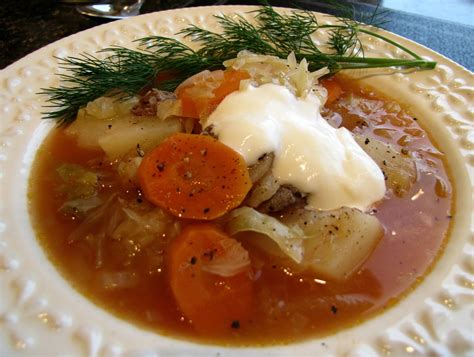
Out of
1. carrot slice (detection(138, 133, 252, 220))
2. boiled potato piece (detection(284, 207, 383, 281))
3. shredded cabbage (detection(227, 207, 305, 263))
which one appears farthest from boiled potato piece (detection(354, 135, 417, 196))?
carrot slice (detection(138, 133, 252, 220))

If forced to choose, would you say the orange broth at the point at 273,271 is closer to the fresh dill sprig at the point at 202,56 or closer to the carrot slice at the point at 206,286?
the carrot slice at the point at 206,286

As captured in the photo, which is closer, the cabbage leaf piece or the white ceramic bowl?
the white ceramic bowl

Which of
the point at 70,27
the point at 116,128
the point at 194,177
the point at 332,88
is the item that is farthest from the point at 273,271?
the point at 70,27

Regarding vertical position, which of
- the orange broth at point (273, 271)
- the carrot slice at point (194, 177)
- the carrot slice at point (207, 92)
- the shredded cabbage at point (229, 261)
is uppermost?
the carrot slice at point (207, 92)

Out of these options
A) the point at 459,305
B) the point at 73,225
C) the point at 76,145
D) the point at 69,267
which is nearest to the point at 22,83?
the point at 76,145

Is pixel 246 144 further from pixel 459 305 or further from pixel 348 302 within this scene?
pixel 459 305

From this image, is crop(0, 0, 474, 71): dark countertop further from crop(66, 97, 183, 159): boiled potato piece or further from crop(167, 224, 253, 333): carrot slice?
crop(167, 224, 253, 333): carrot slice

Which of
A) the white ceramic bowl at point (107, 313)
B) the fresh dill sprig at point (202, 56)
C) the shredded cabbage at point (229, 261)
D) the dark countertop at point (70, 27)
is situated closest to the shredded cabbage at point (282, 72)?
the fresh dill sprig at point (202, 56)

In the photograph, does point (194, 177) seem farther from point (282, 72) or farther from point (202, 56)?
point (202, 56)
